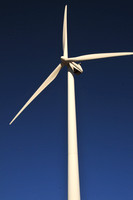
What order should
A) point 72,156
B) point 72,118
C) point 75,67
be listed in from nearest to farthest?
point 72,156
point 72,118
point 75,67

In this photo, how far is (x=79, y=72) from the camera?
20.0 meters

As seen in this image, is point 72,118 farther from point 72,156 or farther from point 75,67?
point 75,67

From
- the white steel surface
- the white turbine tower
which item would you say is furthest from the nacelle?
the white steel surface

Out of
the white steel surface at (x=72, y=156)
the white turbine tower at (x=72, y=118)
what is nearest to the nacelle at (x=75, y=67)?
the white turbine tower at (x=72, y=118)

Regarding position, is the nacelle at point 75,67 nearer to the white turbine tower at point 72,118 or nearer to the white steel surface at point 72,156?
the white turbine tower at point 72,118

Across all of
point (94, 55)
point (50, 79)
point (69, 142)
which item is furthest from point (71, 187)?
point (94, 55)

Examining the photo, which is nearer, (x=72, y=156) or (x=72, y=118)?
(x=72, y=156)

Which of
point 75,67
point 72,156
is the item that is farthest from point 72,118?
point 75,67

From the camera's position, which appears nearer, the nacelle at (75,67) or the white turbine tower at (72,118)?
the white turbine tower at (72,118)

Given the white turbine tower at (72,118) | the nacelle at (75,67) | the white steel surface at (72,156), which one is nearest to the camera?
the white steel surface at (72,156)

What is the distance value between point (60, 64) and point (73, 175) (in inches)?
357

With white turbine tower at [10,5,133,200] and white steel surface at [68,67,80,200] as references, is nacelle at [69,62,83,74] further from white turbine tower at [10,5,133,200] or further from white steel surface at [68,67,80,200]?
white steel surface at [68,67,80,200]

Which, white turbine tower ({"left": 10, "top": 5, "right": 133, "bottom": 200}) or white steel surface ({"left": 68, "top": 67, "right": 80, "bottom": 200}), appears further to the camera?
white turbine tower ({"left": 10, "top": 5, "right": 133, "bottom": 200})

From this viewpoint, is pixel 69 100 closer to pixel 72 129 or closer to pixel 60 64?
pixel 72 129
